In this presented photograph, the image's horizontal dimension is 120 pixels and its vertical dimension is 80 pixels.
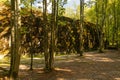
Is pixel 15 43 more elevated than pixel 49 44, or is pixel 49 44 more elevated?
pixel 15 43

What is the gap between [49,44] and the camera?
2209 centimetres

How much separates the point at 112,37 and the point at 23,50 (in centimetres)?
2630

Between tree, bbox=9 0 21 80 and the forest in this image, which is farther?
the forest

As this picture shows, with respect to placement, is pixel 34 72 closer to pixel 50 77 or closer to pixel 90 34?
pixel 50 77

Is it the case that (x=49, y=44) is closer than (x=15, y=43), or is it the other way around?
(x=15, y=43)

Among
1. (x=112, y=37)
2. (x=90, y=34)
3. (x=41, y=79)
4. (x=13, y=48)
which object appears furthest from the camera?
(x=112, y=37)

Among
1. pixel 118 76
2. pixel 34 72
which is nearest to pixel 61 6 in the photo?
pixel 34 72

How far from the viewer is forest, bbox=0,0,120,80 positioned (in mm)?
14226

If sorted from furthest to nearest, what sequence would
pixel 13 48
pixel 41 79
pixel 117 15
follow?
pixel 117 15 < pixel 41 79 < pixel 13 48

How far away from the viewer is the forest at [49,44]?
1423 cm

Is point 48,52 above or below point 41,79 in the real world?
above

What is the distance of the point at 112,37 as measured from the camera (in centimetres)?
5169

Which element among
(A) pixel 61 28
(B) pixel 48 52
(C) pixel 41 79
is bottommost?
(C) pixel 41 79

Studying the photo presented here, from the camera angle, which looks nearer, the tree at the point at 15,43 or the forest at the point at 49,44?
the tree at the point at 15,43
